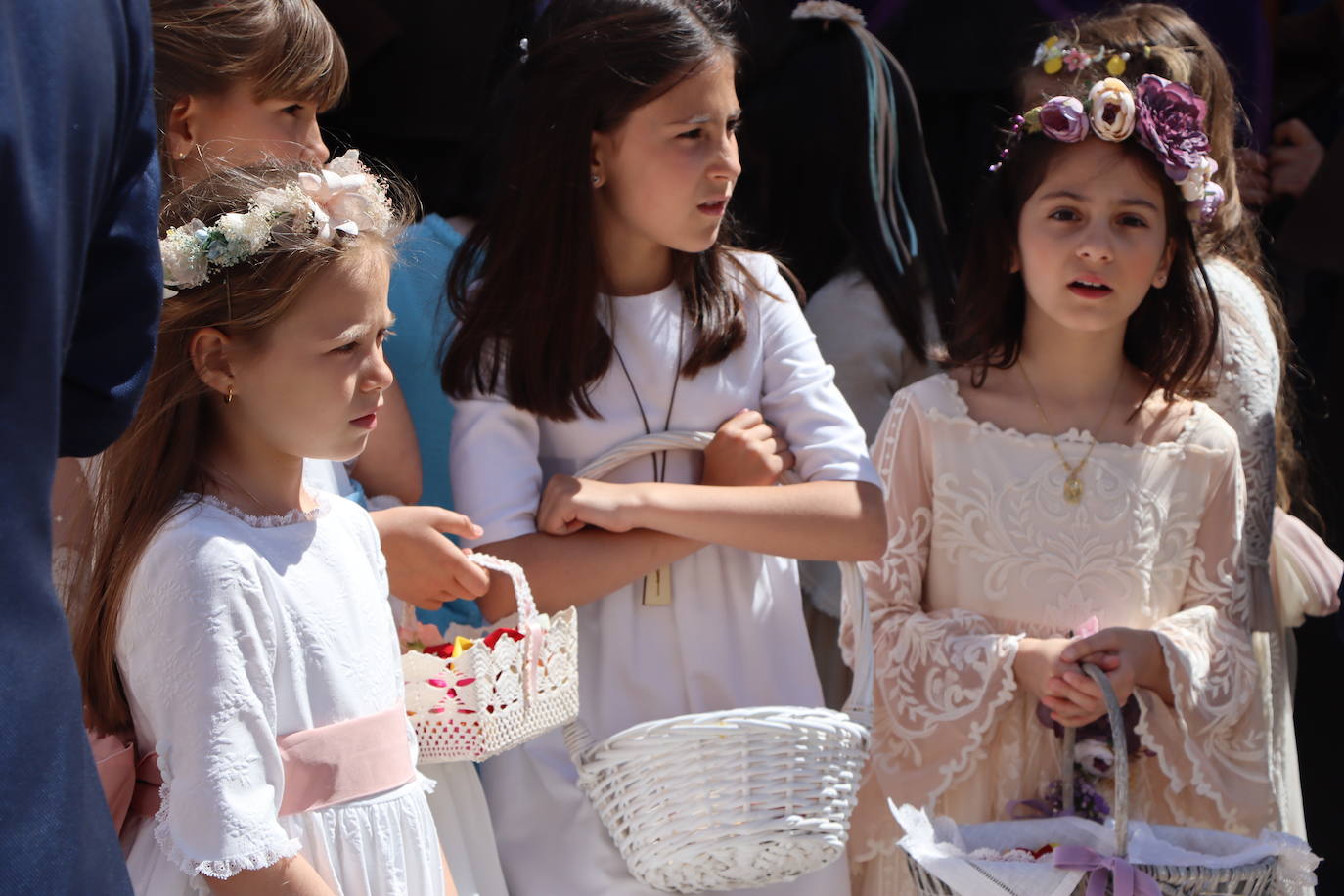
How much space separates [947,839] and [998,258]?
1.40 metres

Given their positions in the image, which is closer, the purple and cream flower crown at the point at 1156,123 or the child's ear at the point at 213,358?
the child's ear at the point at 213,358

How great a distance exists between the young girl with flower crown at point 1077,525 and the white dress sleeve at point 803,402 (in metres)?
0.41

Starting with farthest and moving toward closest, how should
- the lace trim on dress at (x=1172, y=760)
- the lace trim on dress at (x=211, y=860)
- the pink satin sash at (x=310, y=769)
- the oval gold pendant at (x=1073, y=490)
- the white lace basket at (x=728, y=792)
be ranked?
the oval gold pendant at (x=1073, y=490) < the lace trim on dress at (x=1172, y=760) < the white lace basket at (x=728, y=792) < the pink satin sash at (x=310, y=769) < the lace trim on dress at (x=211, y=860)

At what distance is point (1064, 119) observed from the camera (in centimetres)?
310

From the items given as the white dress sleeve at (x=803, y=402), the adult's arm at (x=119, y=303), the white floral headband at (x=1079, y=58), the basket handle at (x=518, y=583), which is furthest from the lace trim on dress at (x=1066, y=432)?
the adult's arm at (x=119, y=303)

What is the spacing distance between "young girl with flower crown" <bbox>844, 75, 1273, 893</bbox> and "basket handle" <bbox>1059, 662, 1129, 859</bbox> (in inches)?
2.8

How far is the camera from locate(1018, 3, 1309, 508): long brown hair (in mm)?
3309

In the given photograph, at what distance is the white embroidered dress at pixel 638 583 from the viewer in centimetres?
257

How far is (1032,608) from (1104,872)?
75 centimetres

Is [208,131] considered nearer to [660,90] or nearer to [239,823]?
[660,90]

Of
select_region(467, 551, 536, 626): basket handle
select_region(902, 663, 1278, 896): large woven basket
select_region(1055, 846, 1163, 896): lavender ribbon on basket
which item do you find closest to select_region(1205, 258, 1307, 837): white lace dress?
select_region(902, 663, 1278, 896): large woven basket

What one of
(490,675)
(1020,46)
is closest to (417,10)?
(1020,46)

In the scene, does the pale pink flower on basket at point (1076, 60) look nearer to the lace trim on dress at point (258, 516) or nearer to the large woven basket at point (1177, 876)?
the large woven basket at point (1177, 876)

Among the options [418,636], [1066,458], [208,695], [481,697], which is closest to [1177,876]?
[1066,458]
